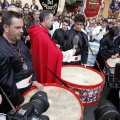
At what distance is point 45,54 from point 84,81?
66 centimetres

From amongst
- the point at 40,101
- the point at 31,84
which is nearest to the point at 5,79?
the point at 31,84

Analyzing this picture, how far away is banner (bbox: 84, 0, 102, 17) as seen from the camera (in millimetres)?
5545

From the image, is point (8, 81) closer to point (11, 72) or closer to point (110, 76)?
point (11, 72)

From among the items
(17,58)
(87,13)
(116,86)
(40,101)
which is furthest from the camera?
(87,13)

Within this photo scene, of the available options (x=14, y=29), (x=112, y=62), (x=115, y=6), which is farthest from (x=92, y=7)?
(x=115, y=6)

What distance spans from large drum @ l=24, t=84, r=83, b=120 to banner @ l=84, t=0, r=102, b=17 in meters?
3.78

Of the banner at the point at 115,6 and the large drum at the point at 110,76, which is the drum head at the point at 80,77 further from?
the banner at the point at 115,6

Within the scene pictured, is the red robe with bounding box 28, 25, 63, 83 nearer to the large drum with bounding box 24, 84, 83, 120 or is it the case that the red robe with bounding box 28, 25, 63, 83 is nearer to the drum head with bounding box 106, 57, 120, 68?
the large drum with bounding box 24, 84, 83, 120

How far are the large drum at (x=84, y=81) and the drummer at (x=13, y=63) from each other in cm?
50

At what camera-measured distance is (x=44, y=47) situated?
9.11 ft

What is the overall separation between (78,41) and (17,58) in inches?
67.0

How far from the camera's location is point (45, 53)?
279cm

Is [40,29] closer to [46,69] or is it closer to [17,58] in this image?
[46,69]

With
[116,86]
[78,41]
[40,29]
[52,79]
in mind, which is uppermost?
[40,29]
